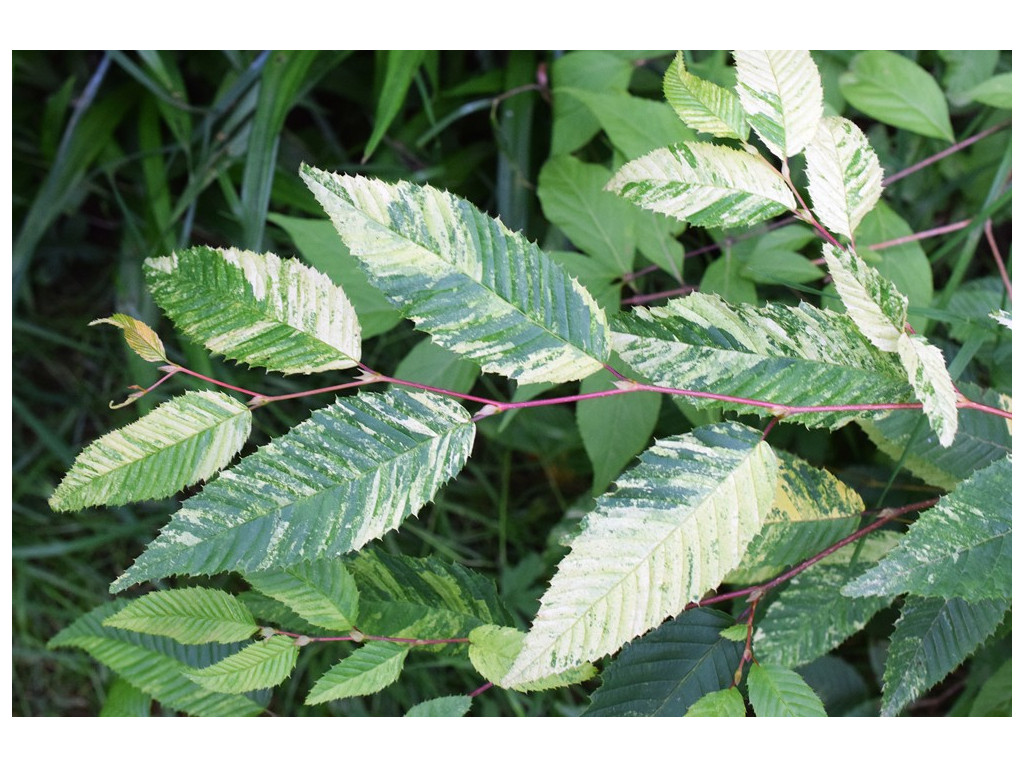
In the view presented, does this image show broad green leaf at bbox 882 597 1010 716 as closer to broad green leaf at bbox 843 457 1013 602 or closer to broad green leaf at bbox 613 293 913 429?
broad green leaf at bbox 843 457 1013 602

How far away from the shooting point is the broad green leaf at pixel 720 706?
587 millimetres

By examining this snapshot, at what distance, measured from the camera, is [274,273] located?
0.53m

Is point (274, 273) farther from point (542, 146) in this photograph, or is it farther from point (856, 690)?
point (856, 690)

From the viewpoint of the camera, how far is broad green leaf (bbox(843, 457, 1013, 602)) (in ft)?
1.74

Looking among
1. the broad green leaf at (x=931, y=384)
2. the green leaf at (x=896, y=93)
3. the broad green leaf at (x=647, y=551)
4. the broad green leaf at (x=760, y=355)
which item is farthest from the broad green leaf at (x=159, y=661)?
the green leaf at (x=896, y=93)

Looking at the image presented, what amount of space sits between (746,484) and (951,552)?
0.17 meters

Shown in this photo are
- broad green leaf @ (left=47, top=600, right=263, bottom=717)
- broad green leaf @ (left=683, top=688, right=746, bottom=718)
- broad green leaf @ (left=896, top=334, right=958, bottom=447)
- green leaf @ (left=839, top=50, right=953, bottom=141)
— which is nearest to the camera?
broad green leaf @ (left=896, top=334, right=958, bottom=447)

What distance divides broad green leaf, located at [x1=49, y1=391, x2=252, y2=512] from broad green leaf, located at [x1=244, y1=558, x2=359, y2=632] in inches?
5.6

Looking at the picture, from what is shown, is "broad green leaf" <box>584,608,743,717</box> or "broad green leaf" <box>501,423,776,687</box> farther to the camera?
"broad green leaf" <box>584,608,743,717</box>

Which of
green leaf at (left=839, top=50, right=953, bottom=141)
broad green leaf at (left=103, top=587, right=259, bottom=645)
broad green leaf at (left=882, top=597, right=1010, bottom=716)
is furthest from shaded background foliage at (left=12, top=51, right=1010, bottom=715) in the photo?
broad green leaf at (left=103, top=587, right=259, bottom=645)

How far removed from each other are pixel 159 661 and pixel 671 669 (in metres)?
0.48

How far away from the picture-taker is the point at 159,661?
0.74 metres

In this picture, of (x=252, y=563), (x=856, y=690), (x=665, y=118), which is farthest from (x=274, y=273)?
(x=856, y=690)

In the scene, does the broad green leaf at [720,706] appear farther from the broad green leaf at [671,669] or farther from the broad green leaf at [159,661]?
the broad green leaf at [159,661]
